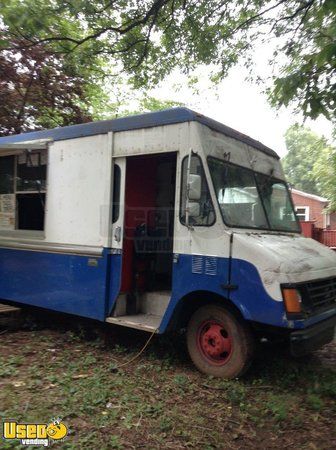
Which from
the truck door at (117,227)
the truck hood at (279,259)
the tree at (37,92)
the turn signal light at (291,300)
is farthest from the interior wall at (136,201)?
the tree at (37,92)

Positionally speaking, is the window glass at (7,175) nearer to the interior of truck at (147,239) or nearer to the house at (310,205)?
the interior of truck at (147,239)

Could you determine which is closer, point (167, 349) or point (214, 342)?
point (214, 342)

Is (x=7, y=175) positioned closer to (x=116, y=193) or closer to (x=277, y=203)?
(x=116, y=193)

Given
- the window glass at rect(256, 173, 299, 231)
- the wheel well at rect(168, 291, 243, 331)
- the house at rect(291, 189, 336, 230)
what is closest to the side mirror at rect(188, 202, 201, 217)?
the wheel well at rect(168, 291, 243, 331)

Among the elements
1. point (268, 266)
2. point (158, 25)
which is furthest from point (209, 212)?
point (158, 25)

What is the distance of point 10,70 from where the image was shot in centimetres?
1074

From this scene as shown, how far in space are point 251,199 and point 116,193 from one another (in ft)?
5.60

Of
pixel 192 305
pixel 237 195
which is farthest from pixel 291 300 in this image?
pixel 237 195

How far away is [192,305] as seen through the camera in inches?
198

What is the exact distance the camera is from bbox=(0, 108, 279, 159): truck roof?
16.0ft

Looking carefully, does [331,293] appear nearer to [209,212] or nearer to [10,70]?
[209,212]

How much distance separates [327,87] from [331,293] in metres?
2.37

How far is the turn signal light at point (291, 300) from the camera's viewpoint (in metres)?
4.08

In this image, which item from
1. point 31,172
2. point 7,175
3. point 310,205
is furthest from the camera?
point 310,205
